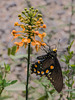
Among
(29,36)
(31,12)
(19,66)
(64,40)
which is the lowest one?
(19,66)

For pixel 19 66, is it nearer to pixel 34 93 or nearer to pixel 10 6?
pixel 34 93

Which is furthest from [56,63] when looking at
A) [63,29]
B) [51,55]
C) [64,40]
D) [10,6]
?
[10,6]

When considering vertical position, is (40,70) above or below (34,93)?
→ above

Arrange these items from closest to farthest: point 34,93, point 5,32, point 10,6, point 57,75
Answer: point 57,75, point 34,93, point 5,32, point 10,6

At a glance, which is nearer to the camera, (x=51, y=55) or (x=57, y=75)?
(x=57, y=75)

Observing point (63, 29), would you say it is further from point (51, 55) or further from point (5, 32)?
point (51, 55)

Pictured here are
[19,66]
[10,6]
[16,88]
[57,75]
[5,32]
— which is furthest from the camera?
[10,6]
